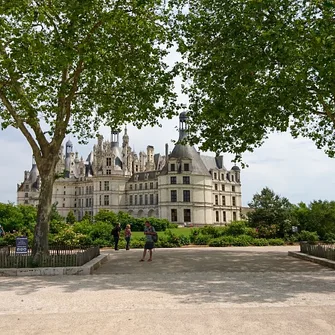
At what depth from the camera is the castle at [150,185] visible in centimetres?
7625

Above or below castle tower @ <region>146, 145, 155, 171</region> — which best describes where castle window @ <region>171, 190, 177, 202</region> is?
below

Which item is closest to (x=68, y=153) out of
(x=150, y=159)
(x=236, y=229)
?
(x=150, y=159)

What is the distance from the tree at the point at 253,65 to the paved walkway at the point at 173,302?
22.8ft

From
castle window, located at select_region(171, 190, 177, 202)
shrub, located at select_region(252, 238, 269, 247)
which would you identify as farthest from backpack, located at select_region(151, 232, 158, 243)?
castle window, located at select_region(171, 190, 177, 202)

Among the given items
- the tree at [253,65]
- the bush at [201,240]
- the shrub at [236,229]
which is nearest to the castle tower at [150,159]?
the shrub at [236,229]

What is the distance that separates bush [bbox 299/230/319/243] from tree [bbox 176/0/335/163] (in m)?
12.2

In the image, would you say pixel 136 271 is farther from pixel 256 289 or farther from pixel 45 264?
pixel 256 289

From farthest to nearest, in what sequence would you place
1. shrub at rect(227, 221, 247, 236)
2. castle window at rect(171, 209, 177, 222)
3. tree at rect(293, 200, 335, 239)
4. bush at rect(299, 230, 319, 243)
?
castle window at rect(171, 209, 177, 222) → shrub at rect(227, 221, 247, 236) → tree at rect(293, 200, 335, 239) → bush at rect(299, 230, 319, 243)

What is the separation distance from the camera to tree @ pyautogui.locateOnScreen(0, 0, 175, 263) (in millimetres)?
13875

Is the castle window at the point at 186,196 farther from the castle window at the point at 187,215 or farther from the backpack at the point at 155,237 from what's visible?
the backpack at the point at 155,237

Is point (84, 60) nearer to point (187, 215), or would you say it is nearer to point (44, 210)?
point (44, 210)

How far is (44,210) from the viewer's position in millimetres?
14969

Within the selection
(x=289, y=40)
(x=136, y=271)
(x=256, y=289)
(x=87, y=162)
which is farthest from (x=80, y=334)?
(x=87, y=162)

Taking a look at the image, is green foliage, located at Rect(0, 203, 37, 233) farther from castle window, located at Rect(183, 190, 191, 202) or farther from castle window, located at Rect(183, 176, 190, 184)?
castle window, located at Rect(183, 176, 190, 184)
